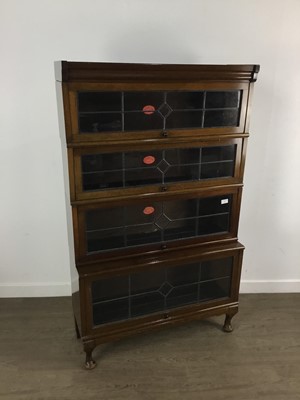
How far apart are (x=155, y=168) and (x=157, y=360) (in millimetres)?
986

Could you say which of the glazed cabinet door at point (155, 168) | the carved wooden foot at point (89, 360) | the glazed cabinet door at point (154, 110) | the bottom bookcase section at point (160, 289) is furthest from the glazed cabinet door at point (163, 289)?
the glazed cabinet door at point (154, 110)

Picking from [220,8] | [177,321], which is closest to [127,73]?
[220,8]

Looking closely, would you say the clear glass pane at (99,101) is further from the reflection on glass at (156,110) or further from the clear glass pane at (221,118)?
the clear glass pane at (221,118)

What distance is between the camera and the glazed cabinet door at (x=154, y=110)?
140 centimetres

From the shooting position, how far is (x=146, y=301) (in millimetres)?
1798

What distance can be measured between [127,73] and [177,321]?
1238 mm

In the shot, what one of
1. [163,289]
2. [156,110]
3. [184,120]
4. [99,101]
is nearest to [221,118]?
[184,120]

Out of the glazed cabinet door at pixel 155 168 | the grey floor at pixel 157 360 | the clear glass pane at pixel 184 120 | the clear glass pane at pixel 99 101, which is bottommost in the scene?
the grey floor at pixel 157 360

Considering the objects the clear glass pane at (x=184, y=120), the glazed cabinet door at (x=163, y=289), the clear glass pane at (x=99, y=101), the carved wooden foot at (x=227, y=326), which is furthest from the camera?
the carved wooden foot at (x=227, y=326)

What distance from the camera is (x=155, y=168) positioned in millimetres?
1583

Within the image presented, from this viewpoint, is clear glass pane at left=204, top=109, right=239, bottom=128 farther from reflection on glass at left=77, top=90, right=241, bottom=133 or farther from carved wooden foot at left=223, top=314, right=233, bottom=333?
carved wooden foot at left=223, top=314, right=233, bottom=333

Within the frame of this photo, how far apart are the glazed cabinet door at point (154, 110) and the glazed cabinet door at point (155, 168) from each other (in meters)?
0.06

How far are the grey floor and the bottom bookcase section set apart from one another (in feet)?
0.80

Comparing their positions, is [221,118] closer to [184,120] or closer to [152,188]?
[184,120]
